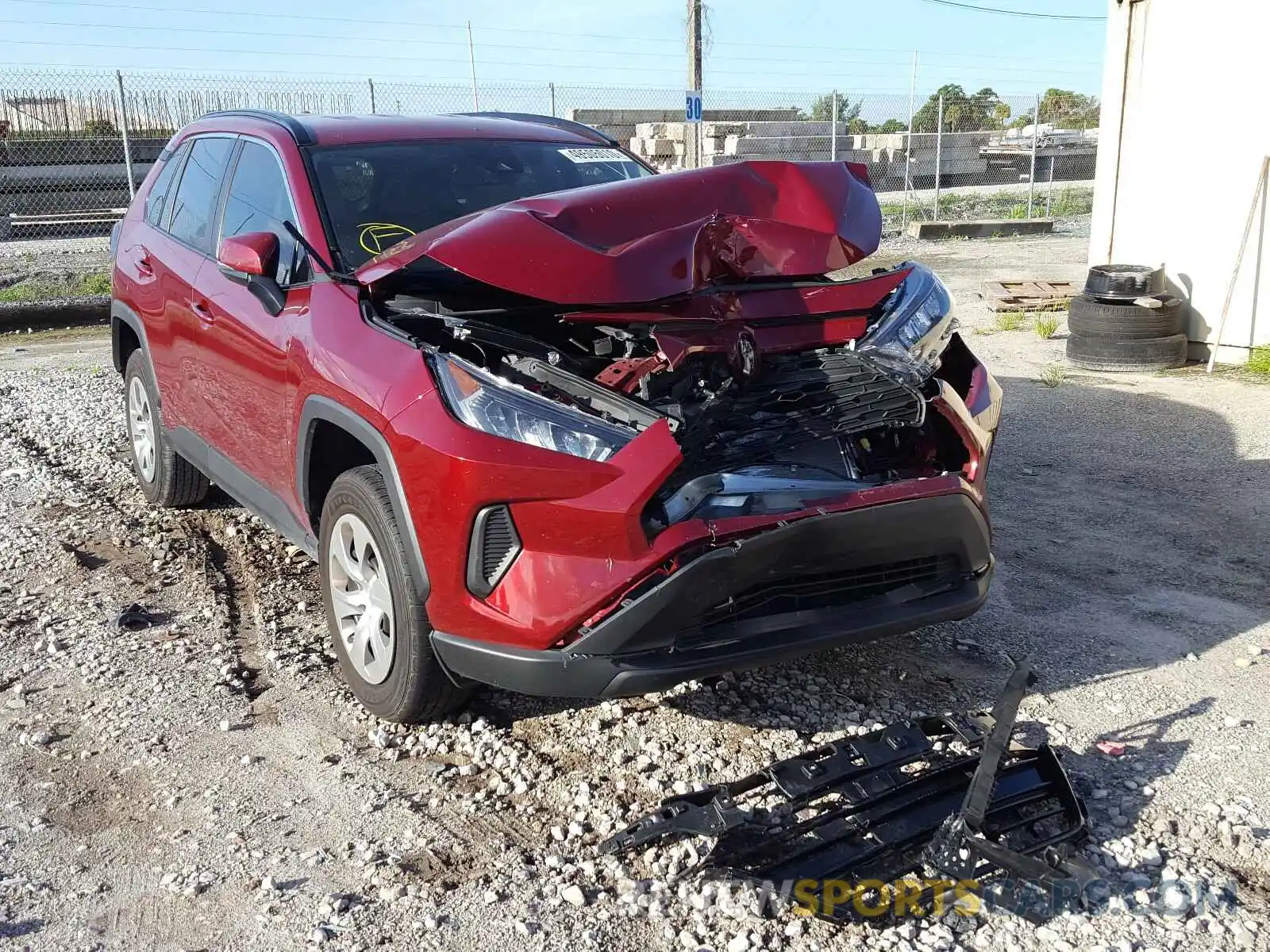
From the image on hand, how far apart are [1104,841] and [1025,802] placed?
0.20 metres

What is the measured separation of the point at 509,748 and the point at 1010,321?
26.4 ft

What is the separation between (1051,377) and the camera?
7.94 metres

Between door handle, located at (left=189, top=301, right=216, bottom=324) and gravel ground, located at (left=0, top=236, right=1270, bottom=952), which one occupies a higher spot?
door handle, located at (left=189, top=301, right=216, bottom=324)

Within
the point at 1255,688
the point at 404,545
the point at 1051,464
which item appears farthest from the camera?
the point at 1051,464

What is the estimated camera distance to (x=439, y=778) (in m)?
3.24

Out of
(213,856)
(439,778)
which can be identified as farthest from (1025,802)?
(213,856)

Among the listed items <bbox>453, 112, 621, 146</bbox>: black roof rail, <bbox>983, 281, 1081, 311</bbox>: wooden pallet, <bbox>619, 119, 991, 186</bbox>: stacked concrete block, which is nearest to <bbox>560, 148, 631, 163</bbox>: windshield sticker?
<bbox>453, 112, 621, 146</bbox>: black roof rail

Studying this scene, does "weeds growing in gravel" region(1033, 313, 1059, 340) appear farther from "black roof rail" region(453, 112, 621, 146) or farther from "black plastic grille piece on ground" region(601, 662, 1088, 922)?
"black plastic grille piece on ground" region(601, 662, 1088, 922)

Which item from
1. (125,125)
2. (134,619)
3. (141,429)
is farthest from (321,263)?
(125,125)

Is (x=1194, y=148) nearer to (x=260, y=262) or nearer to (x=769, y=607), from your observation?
(x=769, y=607)

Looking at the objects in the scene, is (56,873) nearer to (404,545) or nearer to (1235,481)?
(404,545)

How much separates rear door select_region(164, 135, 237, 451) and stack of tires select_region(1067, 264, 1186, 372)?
20.4ft

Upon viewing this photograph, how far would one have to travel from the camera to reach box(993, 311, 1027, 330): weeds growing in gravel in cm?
1009

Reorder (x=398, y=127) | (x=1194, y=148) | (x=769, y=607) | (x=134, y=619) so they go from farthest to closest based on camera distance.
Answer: (x=1194, y=148)
(x=398, y=127)
(x=134, y=619)
(x=769, y=607)
